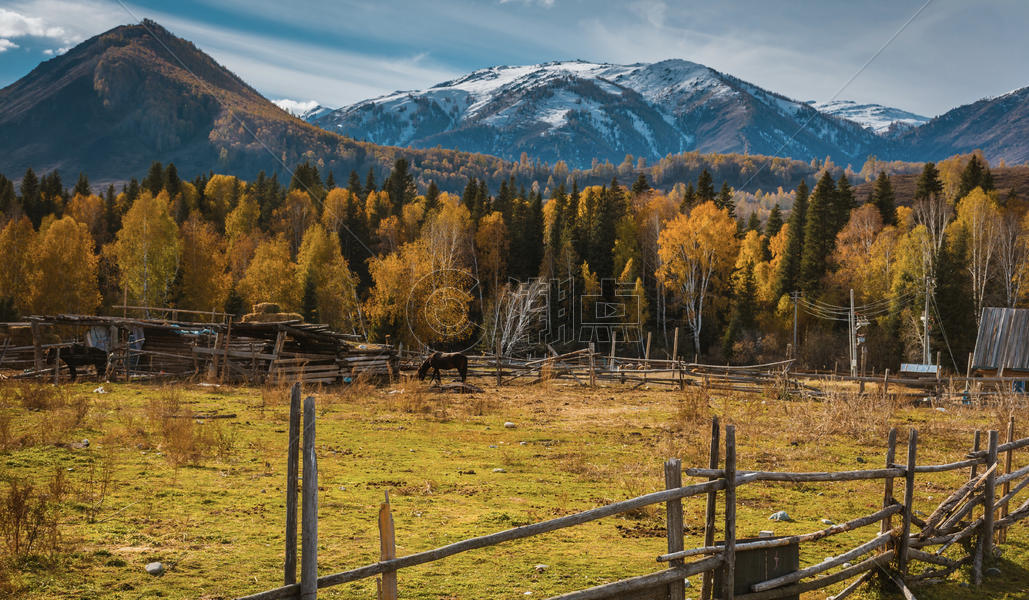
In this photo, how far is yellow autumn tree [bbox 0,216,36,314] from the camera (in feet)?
184

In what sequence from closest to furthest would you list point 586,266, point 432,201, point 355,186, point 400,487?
point 400,487, point 586,266, point 432,201, point 355,186

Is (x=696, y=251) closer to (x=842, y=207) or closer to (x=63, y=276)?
(x=842, y=207)

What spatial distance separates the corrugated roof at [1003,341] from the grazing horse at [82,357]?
133 ft

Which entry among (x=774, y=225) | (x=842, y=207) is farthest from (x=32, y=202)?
(x=842, y=207)

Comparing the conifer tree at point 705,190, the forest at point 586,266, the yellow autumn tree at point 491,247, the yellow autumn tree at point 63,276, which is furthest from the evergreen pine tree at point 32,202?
the conifer tree at point 705,190

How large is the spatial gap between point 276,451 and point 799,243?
58517 mm

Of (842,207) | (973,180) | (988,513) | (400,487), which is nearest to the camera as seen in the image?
(988,513)

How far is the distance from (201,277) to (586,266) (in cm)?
3469

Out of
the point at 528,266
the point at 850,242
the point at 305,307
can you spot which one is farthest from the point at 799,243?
the point at 305,307

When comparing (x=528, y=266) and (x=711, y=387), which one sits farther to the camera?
(x=528, y=266)

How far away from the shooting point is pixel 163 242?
56.5 meters

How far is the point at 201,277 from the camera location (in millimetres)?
58062

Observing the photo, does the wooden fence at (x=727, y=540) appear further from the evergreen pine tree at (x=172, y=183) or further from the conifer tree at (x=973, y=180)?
the evergreen pine tree at (x=172, y=183)

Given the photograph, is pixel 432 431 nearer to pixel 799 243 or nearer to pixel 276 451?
pixel 276 451
